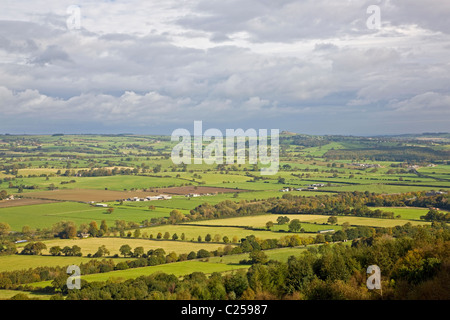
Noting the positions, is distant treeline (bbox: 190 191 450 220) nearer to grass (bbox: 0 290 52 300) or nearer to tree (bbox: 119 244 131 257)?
tree (bbox: 119 244 131 257)

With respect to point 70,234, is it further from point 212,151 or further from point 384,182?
point 212,151

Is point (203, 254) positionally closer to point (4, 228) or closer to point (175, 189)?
point (4, 228)

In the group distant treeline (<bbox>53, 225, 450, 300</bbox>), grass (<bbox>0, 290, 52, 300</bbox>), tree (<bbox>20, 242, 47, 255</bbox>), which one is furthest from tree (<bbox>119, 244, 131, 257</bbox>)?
grass (<bbox>0, 290, 52, 300</bbox>)

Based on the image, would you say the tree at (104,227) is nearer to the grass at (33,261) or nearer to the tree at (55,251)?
the tree at (55,251)

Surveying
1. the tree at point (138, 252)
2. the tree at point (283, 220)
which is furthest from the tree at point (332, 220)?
the tree at point (138, 252)

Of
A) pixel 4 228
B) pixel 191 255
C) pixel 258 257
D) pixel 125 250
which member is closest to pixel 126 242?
pixel 125 250
